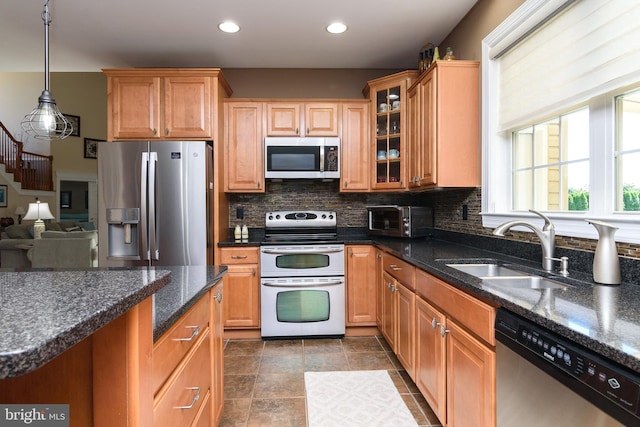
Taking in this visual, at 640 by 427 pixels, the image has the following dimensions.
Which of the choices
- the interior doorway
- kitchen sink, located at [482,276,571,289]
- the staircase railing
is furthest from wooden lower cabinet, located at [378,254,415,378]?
the staircase railing

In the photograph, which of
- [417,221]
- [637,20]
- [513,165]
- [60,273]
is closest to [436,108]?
[513,165]

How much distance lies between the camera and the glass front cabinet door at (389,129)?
3.22 metres

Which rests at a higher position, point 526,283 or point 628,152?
point 628,152

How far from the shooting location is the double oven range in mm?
3184

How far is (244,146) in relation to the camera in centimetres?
349

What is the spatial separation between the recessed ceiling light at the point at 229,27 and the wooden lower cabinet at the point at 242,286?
5.98 feet

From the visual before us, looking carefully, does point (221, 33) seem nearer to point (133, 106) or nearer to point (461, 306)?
point (133, 106)

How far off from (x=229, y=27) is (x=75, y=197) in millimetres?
8874

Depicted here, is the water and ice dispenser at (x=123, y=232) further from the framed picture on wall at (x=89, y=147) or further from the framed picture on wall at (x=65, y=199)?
the framed picture on wall at (x=65, y=199)

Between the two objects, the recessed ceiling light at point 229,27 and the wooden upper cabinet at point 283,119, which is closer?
the recessed ceiling light at point 229,27

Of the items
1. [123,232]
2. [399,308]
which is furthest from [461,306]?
[123,232]

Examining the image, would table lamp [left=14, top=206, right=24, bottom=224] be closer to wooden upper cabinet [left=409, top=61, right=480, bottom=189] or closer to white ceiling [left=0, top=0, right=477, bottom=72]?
white ceiling [left=0, top=0, right=477, bottom=72]

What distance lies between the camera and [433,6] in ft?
8.52

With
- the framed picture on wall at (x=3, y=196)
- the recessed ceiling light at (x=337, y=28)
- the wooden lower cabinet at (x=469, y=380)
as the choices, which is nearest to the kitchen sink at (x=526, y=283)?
the wooden lower cabinet at (x=469, y=380)
